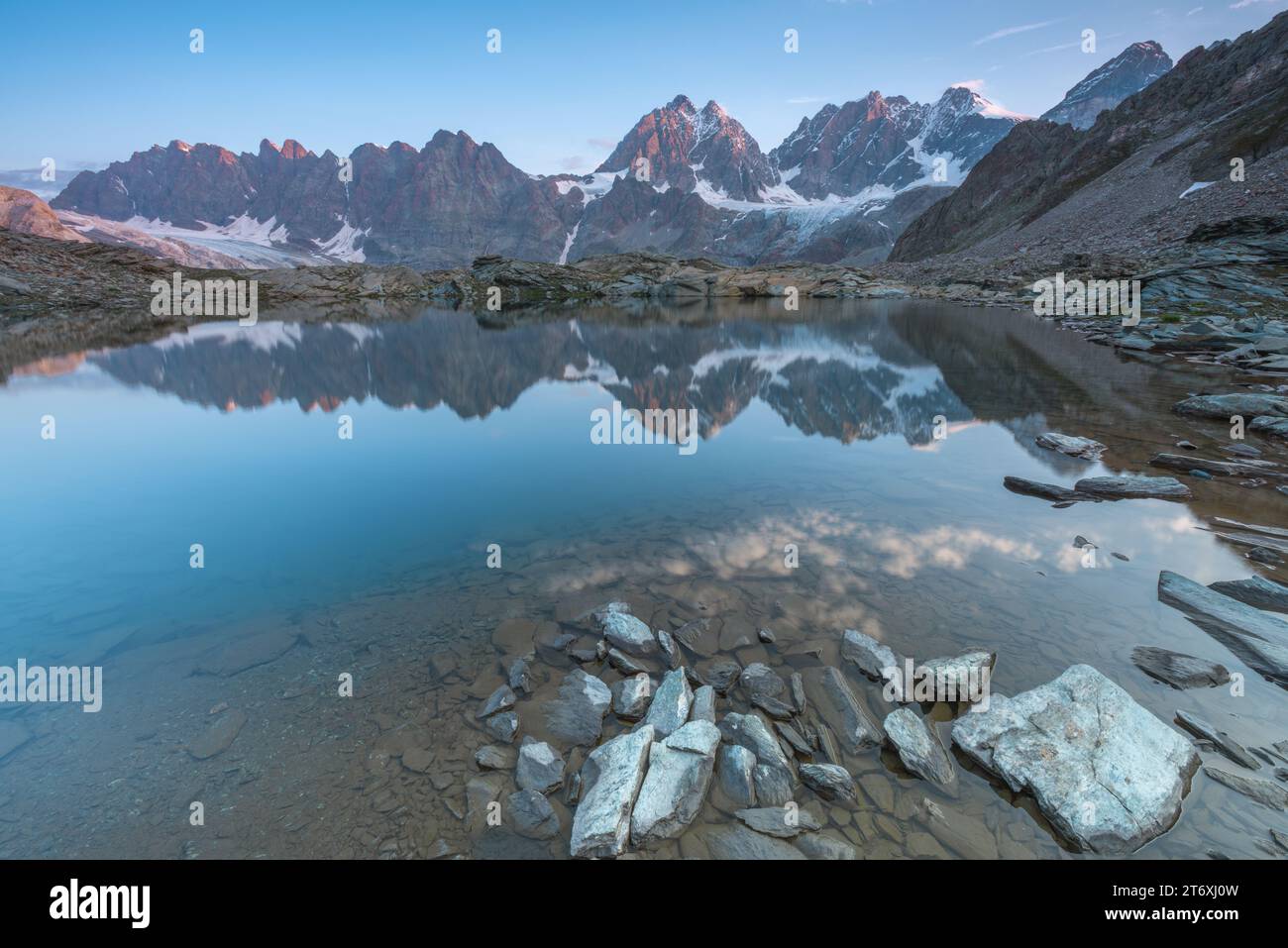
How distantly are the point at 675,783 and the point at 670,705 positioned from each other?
1114 millimetres

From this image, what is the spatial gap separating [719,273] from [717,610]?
5312 inches

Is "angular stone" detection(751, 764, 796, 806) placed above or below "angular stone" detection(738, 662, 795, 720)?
below

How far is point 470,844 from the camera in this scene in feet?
17.8

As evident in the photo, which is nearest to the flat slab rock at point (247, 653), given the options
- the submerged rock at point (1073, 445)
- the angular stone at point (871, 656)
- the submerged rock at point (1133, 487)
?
the angular stone at point (871, 656)

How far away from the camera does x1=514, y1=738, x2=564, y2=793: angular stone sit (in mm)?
6016

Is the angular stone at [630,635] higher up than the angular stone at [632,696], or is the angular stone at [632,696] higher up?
the angular stone at [630,635]

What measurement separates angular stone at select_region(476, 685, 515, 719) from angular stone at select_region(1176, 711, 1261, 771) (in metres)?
7.92

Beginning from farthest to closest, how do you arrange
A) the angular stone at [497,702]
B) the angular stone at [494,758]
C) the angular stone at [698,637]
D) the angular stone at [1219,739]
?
1. the angular stone at [698,637]
2. the angular stone at [497,702]
3. the angular stone at [494,758]
4. the angular stone at [1219,739]

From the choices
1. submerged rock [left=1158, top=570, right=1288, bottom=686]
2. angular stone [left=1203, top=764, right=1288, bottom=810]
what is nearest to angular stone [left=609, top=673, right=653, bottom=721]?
angular stone [left=1203, top=764, right=1288, bottom=810]

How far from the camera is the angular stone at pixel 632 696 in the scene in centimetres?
700

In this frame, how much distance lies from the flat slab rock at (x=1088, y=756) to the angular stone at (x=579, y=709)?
13.7 feet

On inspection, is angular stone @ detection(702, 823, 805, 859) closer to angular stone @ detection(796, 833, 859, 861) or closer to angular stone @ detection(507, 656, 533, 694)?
angular stone @ detection(796, 833, 859, 861)

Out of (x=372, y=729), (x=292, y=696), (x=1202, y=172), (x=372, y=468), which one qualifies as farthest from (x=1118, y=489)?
(x=1202, y=172)

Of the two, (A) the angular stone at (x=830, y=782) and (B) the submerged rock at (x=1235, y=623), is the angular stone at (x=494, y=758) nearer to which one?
(A) the angular stone at (x=830, y=782)
